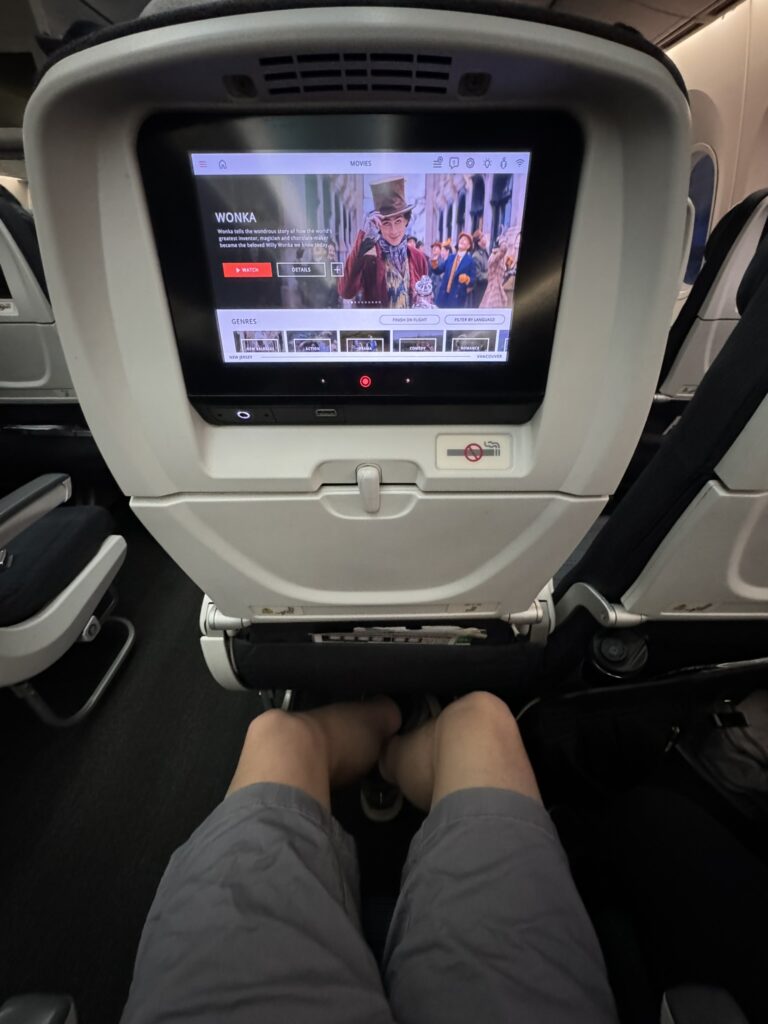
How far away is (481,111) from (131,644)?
7.14ft

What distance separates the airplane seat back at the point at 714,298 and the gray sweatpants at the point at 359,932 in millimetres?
2098

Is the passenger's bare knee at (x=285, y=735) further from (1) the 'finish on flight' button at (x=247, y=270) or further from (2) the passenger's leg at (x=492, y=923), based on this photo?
(1) the 'finish on flight' button at (x=247, y=270)

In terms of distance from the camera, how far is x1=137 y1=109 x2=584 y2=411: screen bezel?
0.51 m

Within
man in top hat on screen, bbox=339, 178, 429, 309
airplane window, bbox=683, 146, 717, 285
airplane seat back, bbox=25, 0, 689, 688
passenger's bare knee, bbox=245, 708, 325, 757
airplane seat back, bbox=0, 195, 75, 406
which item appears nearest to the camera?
airplane seat back, bbox=25, 0, 689, 688

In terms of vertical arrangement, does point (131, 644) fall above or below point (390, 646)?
below

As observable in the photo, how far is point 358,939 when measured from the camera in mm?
675

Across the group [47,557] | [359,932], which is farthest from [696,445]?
[47,557]

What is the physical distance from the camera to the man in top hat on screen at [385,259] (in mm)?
548

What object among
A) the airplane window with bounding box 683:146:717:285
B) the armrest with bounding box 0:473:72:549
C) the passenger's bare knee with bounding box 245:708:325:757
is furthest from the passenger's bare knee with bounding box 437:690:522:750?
the airplane window with bounding box 683:146:717:285

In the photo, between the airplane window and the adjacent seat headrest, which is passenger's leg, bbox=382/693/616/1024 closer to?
the adjacent seat headrest

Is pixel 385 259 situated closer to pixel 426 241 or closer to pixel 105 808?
pixel 426 241

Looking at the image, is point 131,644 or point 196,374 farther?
point 131,644

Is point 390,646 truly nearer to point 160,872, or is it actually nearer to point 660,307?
point 660,307

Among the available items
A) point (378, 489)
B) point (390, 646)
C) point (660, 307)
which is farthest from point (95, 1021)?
point (660, 307)
